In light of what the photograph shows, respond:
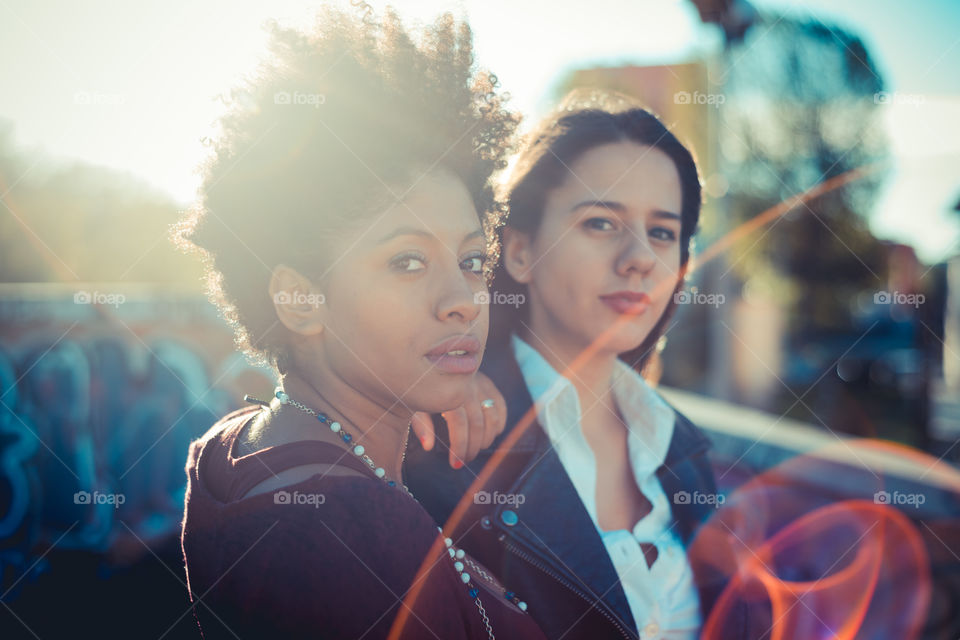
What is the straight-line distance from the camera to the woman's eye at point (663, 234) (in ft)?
5.96

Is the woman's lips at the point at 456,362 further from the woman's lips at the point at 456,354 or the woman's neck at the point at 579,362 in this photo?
the woman's neck at the point at 579,362

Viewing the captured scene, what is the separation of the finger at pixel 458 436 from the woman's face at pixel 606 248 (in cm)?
46

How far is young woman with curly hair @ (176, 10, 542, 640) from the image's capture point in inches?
40.1

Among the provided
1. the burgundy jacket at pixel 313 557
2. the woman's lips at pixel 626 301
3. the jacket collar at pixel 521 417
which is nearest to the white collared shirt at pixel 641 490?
the jacket collar at pixel 521 417

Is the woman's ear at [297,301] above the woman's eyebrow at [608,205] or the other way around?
the other way around

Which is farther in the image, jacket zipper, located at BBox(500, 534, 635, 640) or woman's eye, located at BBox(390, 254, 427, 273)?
jacket zipper, located at BBox(500, 534, 635, 640)

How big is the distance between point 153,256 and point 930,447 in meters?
8.89

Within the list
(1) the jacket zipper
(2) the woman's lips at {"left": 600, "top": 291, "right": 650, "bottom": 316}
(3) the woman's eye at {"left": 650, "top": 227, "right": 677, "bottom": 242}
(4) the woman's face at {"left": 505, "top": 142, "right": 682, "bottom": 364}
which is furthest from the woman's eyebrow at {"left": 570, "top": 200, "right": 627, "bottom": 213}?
(1) the jacket zipper

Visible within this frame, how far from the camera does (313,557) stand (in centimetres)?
96

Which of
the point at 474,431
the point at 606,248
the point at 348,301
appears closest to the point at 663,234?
the point at 606,248

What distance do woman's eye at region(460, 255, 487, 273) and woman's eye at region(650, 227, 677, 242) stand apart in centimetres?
67

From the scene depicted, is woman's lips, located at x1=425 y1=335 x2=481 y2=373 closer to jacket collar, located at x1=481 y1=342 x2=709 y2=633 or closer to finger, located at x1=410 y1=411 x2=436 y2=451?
finger, located at x1=410 y1=411 x2=436 y2=451

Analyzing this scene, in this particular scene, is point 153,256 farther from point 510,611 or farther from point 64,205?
point 510,611

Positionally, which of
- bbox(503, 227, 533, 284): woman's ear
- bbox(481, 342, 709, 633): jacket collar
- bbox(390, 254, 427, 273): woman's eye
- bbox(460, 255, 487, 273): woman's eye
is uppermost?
bbox(503, 227, 533, 284): woman's ear
